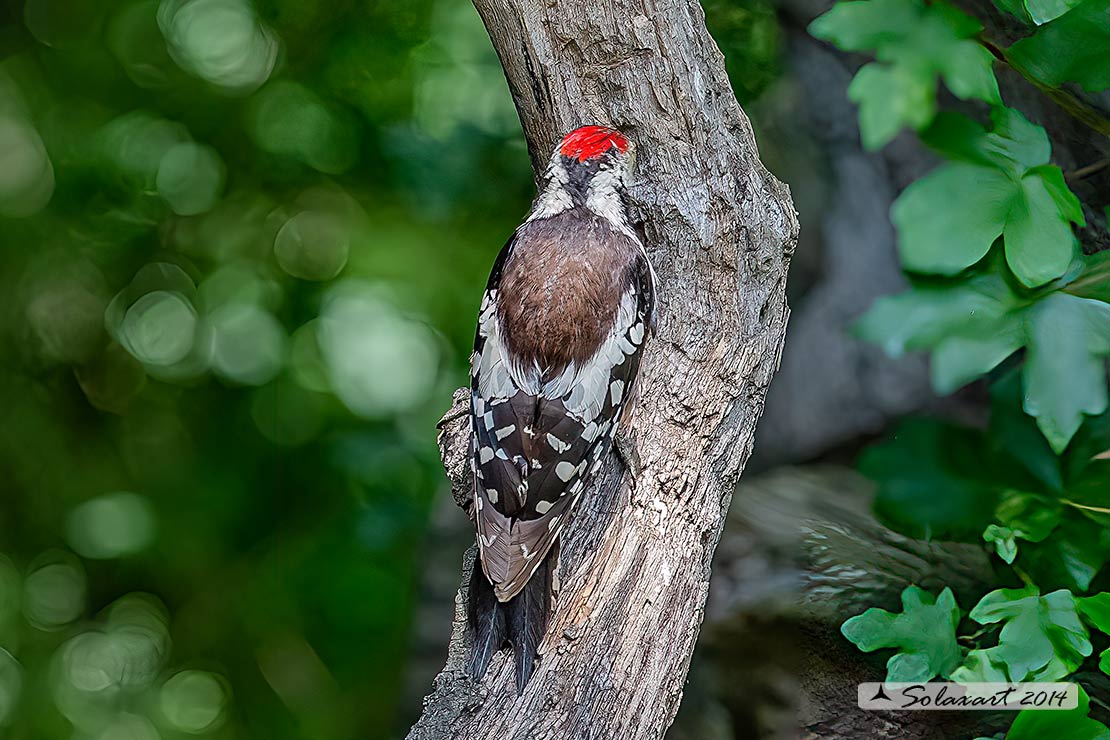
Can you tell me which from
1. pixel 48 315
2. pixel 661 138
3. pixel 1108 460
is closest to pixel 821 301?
pixel 1108 460

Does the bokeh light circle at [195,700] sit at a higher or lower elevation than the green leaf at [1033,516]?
lower

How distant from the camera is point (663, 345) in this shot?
163cm

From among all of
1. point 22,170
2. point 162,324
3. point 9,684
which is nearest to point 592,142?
point 162,324

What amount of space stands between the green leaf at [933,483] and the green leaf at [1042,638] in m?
0.32

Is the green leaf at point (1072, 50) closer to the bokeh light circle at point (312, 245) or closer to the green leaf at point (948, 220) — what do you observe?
the green leaf at point (948, 220)

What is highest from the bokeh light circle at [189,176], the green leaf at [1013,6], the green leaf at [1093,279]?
the bokeh light circle at [189,176]

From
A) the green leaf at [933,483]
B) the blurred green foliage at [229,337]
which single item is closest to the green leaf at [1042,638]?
the green leaf at [933,483]

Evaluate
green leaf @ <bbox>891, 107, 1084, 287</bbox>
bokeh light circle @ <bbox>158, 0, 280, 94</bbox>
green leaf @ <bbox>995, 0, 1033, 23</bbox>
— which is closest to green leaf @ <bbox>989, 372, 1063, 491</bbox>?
green leaf @ <bbox>891, 107, 1084, 287</bbox>

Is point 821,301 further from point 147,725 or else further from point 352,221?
point 147,725

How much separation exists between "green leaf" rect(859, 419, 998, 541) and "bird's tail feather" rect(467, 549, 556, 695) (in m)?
0.98

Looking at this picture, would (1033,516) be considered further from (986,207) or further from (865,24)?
(865,24)

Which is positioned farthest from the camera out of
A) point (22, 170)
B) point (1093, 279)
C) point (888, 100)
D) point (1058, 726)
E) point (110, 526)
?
point (110, 526)

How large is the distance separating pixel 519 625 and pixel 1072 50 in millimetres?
1271

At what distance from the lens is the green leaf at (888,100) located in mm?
1174
